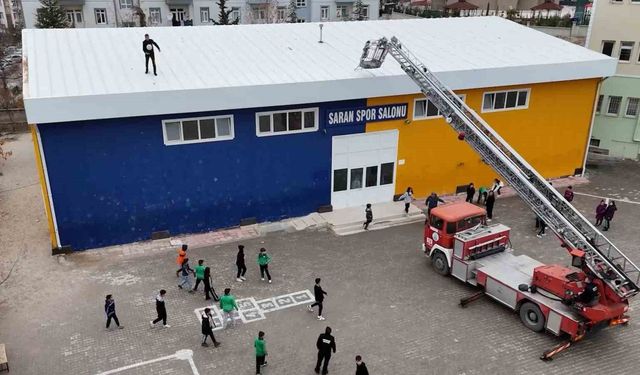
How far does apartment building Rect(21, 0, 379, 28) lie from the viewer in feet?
163

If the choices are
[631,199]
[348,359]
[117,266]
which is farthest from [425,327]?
[631,199]

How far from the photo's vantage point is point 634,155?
28969 mm

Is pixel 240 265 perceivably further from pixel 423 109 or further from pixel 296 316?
pixel 423 109

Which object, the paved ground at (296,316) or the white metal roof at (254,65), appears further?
the white metal roof at (254,65)

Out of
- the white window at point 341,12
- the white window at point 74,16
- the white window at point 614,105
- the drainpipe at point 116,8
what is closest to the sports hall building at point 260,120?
the white window at point 614,105

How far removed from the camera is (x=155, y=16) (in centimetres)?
5253

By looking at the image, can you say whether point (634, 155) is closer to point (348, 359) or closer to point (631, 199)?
point (631, 199)

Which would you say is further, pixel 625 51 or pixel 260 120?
pixel 625 51

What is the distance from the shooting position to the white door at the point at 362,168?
2148 centimetres

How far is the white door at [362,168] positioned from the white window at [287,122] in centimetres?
134

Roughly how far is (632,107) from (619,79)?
1.69 m

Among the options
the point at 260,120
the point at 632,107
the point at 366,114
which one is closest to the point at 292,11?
the point at 632,107

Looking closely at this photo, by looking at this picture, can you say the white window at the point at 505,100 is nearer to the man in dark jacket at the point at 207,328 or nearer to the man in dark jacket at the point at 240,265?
the man in dark jacket at the point at 240,265

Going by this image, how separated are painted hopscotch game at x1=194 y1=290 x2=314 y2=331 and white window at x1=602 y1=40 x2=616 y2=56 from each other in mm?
23163
